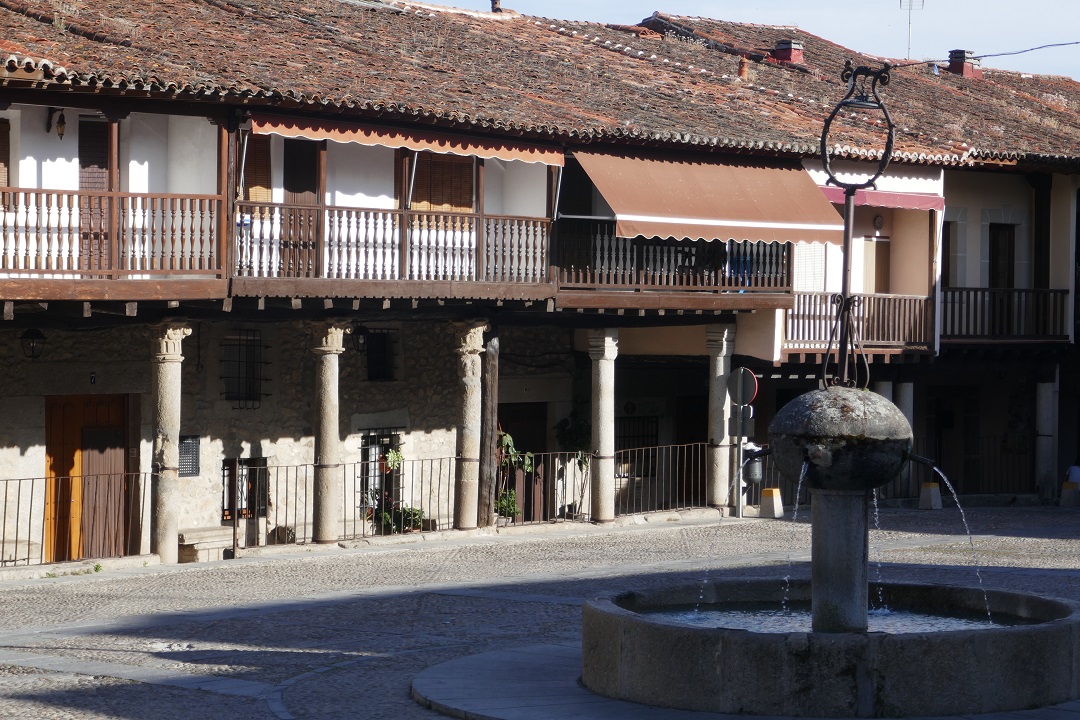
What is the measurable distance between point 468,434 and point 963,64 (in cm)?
1720

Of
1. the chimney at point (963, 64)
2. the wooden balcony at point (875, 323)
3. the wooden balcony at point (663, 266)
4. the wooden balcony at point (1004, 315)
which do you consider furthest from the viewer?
the chimney at point (963, 64)

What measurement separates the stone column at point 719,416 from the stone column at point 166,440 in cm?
836

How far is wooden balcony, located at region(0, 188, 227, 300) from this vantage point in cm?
1545

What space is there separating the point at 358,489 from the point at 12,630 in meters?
9.29

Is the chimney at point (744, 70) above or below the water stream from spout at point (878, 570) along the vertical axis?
above

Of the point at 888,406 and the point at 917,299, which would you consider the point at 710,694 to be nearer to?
the point at 888,406

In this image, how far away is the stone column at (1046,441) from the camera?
25969mm

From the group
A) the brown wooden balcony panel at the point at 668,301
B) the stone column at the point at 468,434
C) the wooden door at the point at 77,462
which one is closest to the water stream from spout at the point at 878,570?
the brown wooden balcony panel at the point at 668,301

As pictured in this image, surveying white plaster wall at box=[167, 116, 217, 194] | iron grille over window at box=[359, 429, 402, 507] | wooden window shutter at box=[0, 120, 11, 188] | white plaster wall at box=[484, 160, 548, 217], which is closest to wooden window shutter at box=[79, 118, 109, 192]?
white plaster wall at box=[167, 116, 217, 194]

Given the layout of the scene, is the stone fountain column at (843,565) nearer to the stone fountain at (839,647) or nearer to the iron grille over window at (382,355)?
the stone fountain at (839,647)

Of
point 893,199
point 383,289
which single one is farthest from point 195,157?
point 893,199

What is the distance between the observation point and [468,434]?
19891 millimetres

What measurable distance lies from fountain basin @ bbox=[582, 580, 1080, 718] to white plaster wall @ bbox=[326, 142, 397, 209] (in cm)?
1136

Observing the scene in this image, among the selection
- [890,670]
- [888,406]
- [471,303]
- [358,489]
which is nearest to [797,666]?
[890,670]
